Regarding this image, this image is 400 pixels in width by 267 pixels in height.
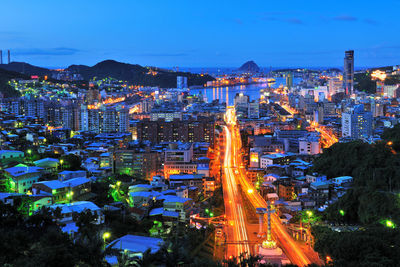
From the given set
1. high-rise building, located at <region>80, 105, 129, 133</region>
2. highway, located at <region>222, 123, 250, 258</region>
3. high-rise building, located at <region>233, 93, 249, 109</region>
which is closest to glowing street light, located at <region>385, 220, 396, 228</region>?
highway, located at <region>222, 123, 250, 258</region>

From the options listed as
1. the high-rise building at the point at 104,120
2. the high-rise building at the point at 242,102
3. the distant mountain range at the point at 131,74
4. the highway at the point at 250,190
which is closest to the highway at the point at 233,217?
the highway at the point at 250,190

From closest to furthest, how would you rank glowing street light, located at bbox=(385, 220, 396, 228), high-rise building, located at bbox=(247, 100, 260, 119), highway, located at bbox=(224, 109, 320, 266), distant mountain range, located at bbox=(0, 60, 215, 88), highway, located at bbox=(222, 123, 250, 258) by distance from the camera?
highway, located at bbox=(224, 109, 320, 266)
highway, located at bbox=(222, 123, 250, 258)
glowing street light, located at bbox=(385, 220, 396, 228)
high-rise building, located at bbox=(247, 100, 260, 119)
distant mountain range, located at bbox=(0, 60, 215, 88)

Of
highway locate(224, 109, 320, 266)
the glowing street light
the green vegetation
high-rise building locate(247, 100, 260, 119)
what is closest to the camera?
the green vegetation

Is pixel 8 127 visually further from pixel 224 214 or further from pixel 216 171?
pixel 224 214

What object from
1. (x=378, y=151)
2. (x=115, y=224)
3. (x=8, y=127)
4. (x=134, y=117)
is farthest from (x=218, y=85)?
(x=115, y=224)

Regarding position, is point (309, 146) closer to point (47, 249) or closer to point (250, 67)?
point (47, 249)

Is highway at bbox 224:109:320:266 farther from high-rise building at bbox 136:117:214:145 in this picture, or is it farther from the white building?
the white building
